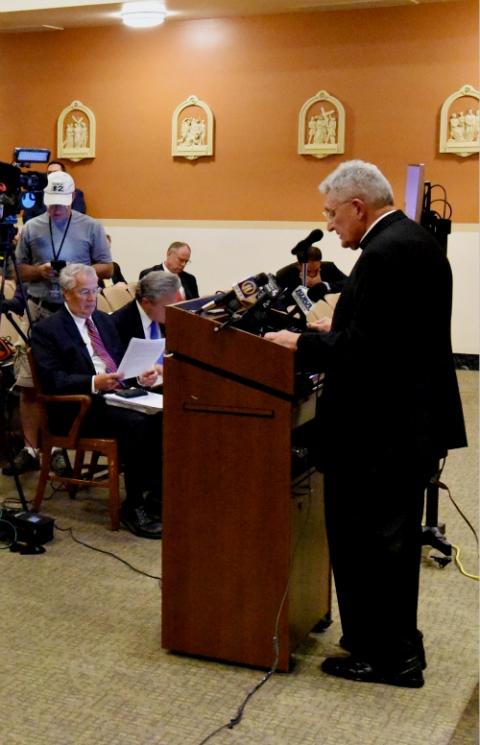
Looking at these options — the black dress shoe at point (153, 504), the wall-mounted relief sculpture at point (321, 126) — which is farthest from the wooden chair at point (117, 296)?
the wall-mounted relief sculpture at point (321, 126)

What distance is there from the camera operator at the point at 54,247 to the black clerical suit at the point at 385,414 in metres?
3.04

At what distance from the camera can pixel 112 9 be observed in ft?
32.0

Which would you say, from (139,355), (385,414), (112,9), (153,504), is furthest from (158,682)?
(112,9)

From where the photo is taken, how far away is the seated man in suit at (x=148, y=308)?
197 inches

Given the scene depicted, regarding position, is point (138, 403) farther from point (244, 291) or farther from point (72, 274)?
point (244, 291)

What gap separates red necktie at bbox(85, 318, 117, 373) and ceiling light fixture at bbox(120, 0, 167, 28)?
17.8 feet

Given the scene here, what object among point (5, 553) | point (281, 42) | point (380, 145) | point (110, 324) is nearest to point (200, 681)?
point (5, 553)

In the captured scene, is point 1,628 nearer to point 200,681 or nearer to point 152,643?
point 152,643

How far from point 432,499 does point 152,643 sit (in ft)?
5.23

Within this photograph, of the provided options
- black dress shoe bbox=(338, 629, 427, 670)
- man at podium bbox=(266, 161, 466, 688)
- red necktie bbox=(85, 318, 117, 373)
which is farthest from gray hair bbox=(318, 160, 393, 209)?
red necktie bbox=(85, 318, 117, 373)

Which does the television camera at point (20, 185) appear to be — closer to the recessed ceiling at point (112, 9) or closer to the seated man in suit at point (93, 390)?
the seated man in suit at point (93, 390)

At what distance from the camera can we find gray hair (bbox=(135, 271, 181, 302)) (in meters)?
4.99

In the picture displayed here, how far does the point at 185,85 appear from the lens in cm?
1036

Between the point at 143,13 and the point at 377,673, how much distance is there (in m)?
7.81
